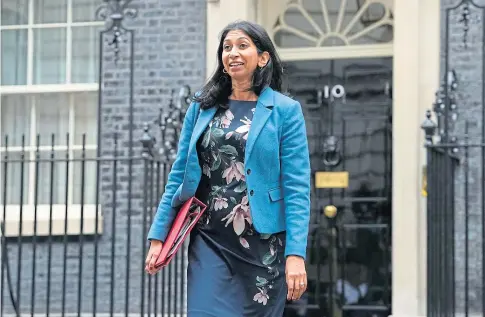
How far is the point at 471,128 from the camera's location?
7867 mm

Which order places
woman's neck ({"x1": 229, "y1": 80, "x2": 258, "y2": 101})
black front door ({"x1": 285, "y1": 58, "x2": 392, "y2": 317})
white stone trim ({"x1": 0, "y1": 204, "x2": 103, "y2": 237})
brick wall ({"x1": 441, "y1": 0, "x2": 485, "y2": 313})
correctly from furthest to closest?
1. white stone trim ({"x1": 0, "y1": 204, "x2": 103, "y2": 237})
2. black front door ({"x1": 285, "y1": 58, "x2": 392, "y2": 317})
3. brick wall ({"x1": 441, "y1": 0, "x2": 485, "y2": 313})
4. woman's neck ({"x1": 229, "y1": 80, "x2": 258, "y2": 101})

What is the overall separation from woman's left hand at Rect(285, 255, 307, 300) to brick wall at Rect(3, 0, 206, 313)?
4776 millimetres

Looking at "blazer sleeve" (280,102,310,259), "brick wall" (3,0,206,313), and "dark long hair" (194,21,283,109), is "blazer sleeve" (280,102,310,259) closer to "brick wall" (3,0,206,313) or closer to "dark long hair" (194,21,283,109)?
"dark long hair" (194,21,283,109)

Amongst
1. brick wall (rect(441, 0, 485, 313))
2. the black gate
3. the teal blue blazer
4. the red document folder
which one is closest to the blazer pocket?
the teal blue blazer

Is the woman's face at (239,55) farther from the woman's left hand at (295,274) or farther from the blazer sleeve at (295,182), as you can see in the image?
the woman's left hand at (295,274)

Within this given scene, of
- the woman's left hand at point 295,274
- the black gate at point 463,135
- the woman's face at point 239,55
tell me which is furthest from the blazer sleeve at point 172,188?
the black gate at point 463,135

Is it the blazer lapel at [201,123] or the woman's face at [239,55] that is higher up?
the woman's face at [239,55]

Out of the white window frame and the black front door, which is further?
the white window frame

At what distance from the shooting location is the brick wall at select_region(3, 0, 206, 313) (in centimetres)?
860

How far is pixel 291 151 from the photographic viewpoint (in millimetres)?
3932

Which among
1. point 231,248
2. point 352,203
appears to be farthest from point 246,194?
point 352,203

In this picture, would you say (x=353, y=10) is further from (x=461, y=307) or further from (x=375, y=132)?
(x=461, y=307)

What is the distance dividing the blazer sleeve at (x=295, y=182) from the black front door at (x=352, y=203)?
437 cm

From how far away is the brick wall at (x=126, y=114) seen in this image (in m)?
8.60
